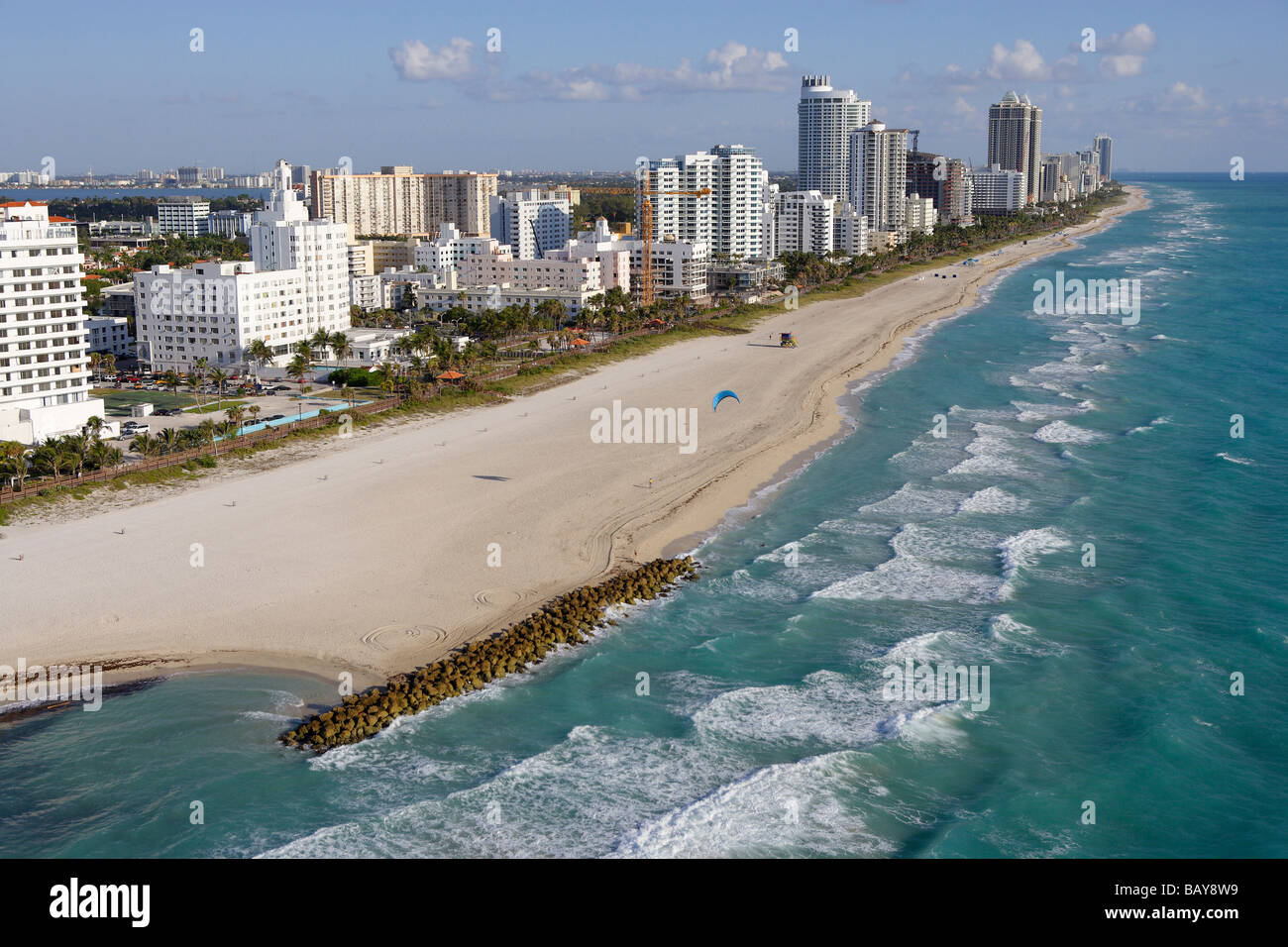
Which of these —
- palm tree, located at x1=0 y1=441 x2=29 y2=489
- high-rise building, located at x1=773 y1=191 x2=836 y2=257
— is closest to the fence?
palm tree, located at x1=0 y1=441 x2=29 y2=489

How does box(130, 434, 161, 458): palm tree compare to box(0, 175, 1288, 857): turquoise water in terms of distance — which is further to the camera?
box(130, 434, 161, 458): palm tree

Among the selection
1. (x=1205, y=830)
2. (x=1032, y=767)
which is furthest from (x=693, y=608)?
(x=1205, y=830)

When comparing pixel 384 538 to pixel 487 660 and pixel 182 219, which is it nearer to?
pixel 487 660

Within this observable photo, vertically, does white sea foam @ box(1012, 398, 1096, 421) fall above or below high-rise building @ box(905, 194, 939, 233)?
below

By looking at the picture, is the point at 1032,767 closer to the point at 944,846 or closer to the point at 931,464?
the point at 944,846

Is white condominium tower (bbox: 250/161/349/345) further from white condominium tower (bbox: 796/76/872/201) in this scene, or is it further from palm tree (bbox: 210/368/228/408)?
white condominium tower (bbox: 796/76/872/201)

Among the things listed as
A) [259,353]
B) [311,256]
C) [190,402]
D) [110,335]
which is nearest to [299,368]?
[259,353]
